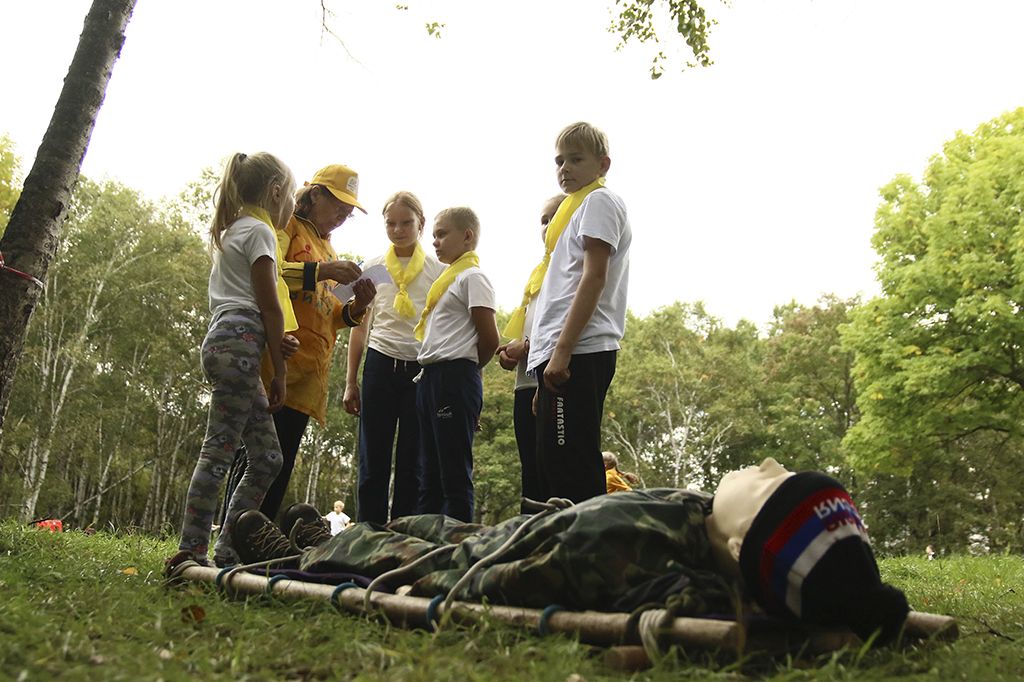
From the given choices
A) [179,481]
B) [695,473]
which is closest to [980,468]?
[695,473]

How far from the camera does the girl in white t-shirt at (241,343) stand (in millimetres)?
3271

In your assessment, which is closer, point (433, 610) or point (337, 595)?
point (433, 610)

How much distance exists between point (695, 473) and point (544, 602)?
29.0m

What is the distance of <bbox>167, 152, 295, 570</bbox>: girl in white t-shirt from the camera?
327 centimetres

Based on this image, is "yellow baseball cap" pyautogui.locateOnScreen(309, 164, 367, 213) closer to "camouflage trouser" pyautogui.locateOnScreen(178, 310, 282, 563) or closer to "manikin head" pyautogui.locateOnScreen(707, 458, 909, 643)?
"camouflage trouser" pyautogui.locateOnScreen(178, 310, 282, 563)

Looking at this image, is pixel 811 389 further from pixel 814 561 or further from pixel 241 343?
pixel 814 561

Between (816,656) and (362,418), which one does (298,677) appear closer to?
(816,656)

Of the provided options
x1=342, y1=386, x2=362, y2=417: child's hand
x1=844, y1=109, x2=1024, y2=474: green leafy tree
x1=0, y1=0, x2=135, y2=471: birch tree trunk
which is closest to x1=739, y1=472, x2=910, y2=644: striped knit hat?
x1=342, y1=386, x2=362, y2=417: child's hand

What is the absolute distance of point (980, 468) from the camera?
2648 cm

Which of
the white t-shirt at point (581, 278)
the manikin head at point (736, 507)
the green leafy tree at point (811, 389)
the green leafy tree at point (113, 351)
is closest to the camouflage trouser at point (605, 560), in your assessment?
the manikin head at point (736, 507)

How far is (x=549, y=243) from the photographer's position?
394 cm

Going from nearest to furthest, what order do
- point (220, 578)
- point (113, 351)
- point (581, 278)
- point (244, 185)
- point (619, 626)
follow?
point (619, 626) < point (220, 578) < point (581, 278) < point (244, 185) < point (113, 351)

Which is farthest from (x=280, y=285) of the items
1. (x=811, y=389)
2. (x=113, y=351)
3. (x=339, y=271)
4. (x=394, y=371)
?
(x=811, y=389)

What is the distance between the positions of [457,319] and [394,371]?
0.58 m
